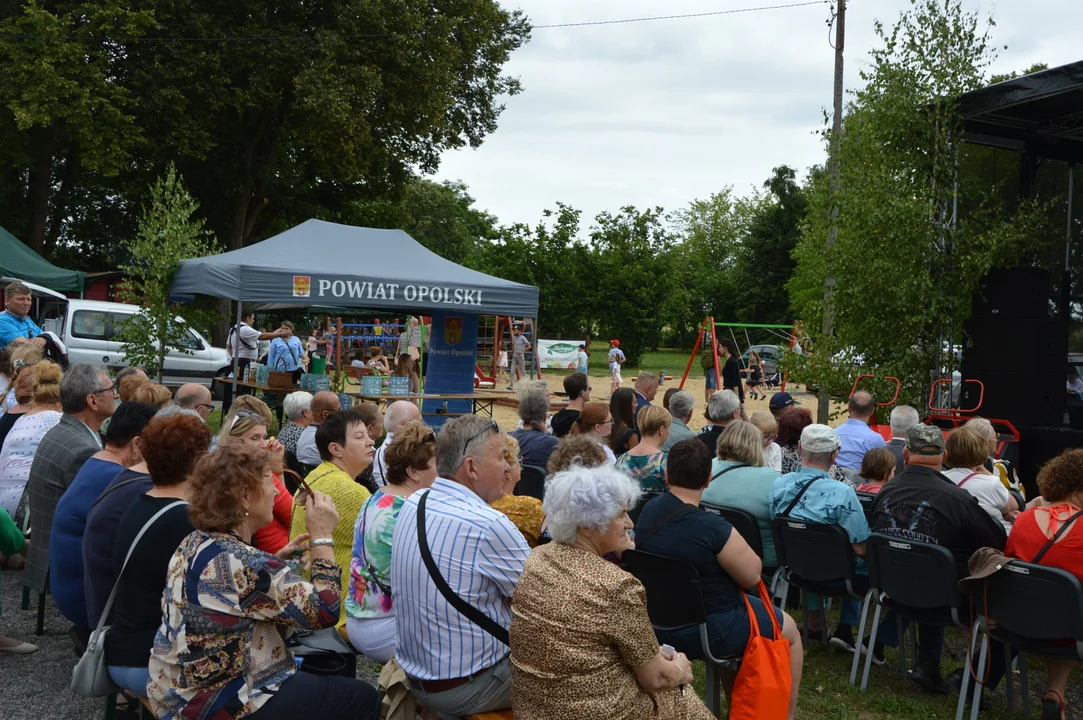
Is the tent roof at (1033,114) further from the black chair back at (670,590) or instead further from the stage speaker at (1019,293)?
the black chair back at (670,590)

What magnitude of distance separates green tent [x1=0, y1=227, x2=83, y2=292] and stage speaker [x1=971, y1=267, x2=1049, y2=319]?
635 inches

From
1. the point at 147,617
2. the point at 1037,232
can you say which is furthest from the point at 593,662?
the point at 1037,232

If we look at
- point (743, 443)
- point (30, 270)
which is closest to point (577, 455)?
point (743, 443)

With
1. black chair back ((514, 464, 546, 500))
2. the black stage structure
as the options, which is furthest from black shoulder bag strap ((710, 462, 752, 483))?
the black stage structure

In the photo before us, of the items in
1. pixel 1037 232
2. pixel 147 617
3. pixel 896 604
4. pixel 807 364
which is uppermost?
pixel 1037 232

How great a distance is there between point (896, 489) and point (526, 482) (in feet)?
7.05

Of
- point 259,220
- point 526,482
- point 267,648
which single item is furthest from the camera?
point 259,220

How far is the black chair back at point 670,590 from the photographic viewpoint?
358 cm

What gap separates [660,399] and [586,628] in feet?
67.6

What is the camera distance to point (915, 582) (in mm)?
4414

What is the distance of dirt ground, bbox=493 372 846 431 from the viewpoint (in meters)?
18.1

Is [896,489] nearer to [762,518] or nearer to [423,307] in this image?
[762,518]

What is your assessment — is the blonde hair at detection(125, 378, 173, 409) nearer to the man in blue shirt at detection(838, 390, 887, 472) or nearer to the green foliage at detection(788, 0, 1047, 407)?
the man in blue shirt at detection(838, 390, 887, 472)

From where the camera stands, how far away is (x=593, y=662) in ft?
8.32
